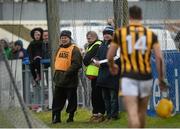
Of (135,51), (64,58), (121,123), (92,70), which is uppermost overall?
(135,51)

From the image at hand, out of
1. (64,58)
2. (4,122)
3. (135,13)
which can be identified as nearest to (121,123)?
(64,58)

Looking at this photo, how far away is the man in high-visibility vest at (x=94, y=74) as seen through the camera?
14891 mm

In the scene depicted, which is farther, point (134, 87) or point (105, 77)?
point (105, 77)

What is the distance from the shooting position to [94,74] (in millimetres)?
14875

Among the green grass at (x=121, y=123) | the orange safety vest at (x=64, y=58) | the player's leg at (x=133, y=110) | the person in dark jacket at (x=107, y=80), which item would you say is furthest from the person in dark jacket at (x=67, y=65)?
the player's leg at (x=133, y=110)

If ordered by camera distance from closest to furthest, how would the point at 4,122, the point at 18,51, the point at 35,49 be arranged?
the point at 4,122, the point at 35,49, the point at 18,51

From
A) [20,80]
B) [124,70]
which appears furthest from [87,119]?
[124,70]

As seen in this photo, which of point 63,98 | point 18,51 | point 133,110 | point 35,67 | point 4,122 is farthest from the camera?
point 18,51

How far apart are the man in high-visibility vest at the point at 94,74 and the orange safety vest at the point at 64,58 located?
0.44 meters

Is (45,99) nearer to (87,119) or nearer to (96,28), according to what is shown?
(87,119)

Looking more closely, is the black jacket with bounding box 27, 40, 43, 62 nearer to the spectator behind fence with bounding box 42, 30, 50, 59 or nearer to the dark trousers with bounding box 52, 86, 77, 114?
the spectator behind fence with bounding box 42, 30, 50, 59

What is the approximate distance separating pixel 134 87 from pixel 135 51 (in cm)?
48

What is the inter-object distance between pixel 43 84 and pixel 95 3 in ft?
23.3

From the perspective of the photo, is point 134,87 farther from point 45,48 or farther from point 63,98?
point 45,48
